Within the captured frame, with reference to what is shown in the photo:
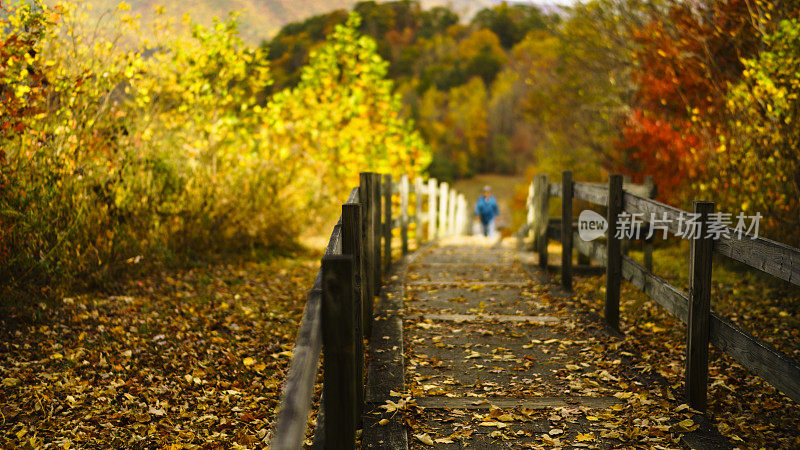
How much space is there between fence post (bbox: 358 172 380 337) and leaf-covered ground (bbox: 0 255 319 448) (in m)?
0.94

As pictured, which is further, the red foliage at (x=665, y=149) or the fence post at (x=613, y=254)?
the red foliage at (x=665, y=149)

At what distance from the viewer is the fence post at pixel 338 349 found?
2.95m

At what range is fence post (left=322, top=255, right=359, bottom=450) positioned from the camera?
9.68ft

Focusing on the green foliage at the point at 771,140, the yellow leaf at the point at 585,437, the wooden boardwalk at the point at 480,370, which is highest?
the green foliage at the point at 771,140

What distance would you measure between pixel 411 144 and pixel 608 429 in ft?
56.5

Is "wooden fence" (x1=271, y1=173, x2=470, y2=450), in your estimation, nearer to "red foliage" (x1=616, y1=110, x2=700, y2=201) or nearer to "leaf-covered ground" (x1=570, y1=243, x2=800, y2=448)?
"leaf-covered ground" (x1=570, y1=243, x2=800, y2=448)

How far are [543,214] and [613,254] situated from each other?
319cm

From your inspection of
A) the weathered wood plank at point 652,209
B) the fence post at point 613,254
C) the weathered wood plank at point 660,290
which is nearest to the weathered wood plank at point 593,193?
the fence post at point 613,254

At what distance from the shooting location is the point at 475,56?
66562mm

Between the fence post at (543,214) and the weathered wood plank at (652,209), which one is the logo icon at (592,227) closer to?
the fence post at (543,214)

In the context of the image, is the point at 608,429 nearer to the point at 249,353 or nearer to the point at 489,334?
the point at 489,334

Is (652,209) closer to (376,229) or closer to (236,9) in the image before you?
(376,229)

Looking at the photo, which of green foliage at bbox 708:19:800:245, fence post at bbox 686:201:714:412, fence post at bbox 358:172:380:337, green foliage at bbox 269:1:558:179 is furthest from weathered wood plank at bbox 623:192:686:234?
green foliage at bbox 269:1:558:179

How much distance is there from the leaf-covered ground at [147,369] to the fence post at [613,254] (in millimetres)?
3173
